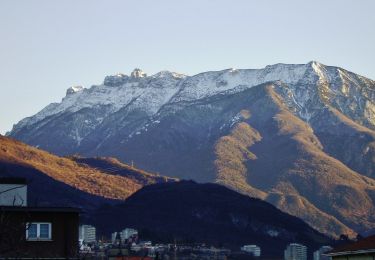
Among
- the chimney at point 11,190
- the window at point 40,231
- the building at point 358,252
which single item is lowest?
the building at point 358,252

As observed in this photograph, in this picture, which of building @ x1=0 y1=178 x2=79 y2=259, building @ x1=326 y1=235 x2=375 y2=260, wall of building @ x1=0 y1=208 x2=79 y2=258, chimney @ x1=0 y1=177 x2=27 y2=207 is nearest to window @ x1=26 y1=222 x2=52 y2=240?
building @ x1=0 y1=178 x2=79 y2=259

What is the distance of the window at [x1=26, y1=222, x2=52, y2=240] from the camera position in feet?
184

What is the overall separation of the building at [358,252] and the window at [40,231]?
15.0 metres

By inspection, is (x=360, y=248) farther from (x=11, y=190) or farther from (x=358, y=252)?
(x=11, y=190)

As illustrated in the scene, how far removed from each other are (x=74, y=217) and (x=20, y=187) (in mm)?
7589

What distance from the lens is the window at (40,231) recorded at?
2206 inches

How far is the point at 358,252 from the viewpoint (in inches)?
2340

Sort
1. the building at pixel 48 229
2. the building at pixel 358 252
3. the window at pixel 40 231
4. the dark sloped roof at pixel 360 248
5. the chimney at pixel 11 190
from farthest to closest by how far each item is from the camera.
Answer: the chimney at pixel 11 190 < the dark sloped roof at pixel 360 248 < the building at pixel 358 252 < the window at pixel 40 231 < the building at pixel 48 229

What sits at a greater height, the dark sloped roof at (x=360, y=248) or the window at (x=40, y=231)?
the window at (x=40, y=231)

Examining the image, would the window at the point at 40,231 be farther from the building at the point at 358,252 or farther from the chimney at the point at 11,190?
the building at the point at 358,252

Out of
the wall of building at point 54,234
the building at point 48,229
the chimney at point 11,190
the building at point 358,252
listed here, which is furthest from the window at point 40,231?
the building at point 358,252

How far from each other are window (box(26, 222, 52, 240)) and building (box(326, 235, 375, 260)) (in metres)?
15.0

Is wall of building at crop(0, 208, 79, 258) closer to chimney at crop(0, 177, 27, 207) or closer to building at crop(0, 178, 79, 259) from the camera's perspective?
building at crop(0, 178, 79, 259)

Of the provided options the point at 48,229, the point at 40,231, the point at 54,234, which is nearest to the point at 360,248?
the point at 54,234
